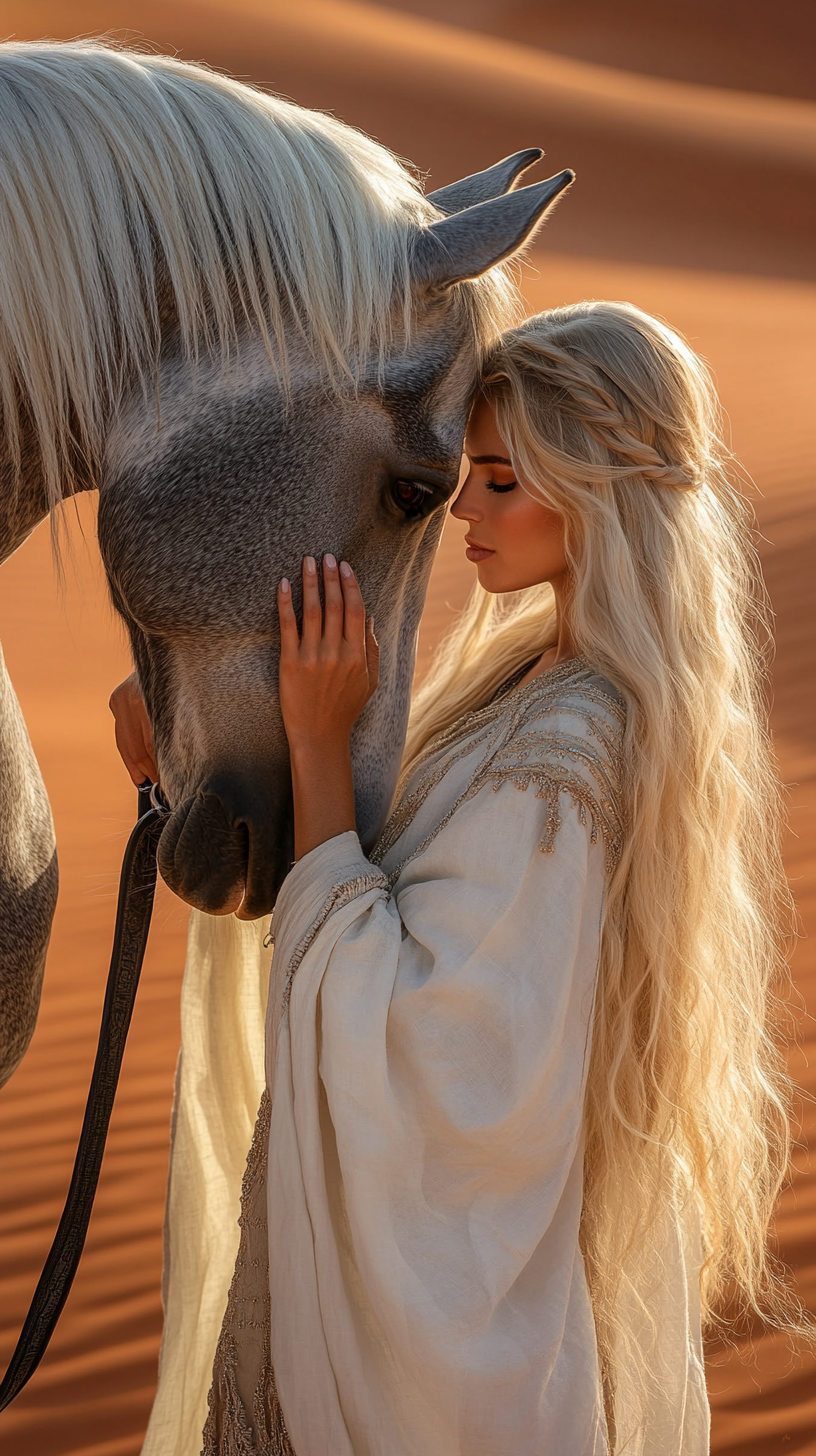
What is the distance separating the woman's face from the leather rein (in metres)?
0.57

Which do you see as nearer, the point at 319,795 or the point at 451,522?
the point at 319,795

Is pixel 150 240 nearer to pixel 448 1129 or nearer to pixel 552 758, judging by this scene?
pixel 552 758

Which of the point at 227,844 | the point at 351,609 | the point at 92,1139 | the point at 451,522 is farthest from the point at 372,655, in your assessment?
the point at 451,522

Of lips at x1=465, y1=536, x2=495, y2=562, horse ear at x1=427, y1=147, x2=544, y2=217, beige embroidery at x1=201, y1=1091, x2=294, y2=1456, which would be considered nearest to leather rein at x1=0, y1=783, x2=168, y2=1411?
beige embroidery at x1=201, y1=1091, x2=294, y2=1456

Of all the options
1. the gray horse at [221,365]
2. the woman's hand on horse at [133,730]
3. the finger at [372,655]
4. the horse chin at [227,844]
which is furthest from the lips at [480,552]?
the woman's hand on horse at [133,730]

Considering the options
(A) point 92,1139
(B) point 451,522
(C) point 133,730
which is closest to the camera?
(A) point 92,1139

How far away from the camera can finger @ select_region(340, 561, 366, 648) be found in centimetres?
133

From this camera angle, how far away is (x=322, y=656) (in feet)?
4.30

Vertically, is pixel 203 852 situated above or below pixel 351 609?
below

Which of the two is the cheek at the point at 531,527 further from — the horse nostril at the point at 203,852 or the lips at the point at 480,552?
the horse nostril at the point at 203,852

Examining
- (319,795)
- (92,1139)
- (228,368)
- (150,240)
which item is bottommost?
(92,1139)

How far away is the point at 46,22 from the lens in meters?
15.3

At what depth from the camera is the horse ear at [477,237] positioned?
127 centimetres

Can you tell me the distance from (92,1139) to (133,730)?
1.95 ft
